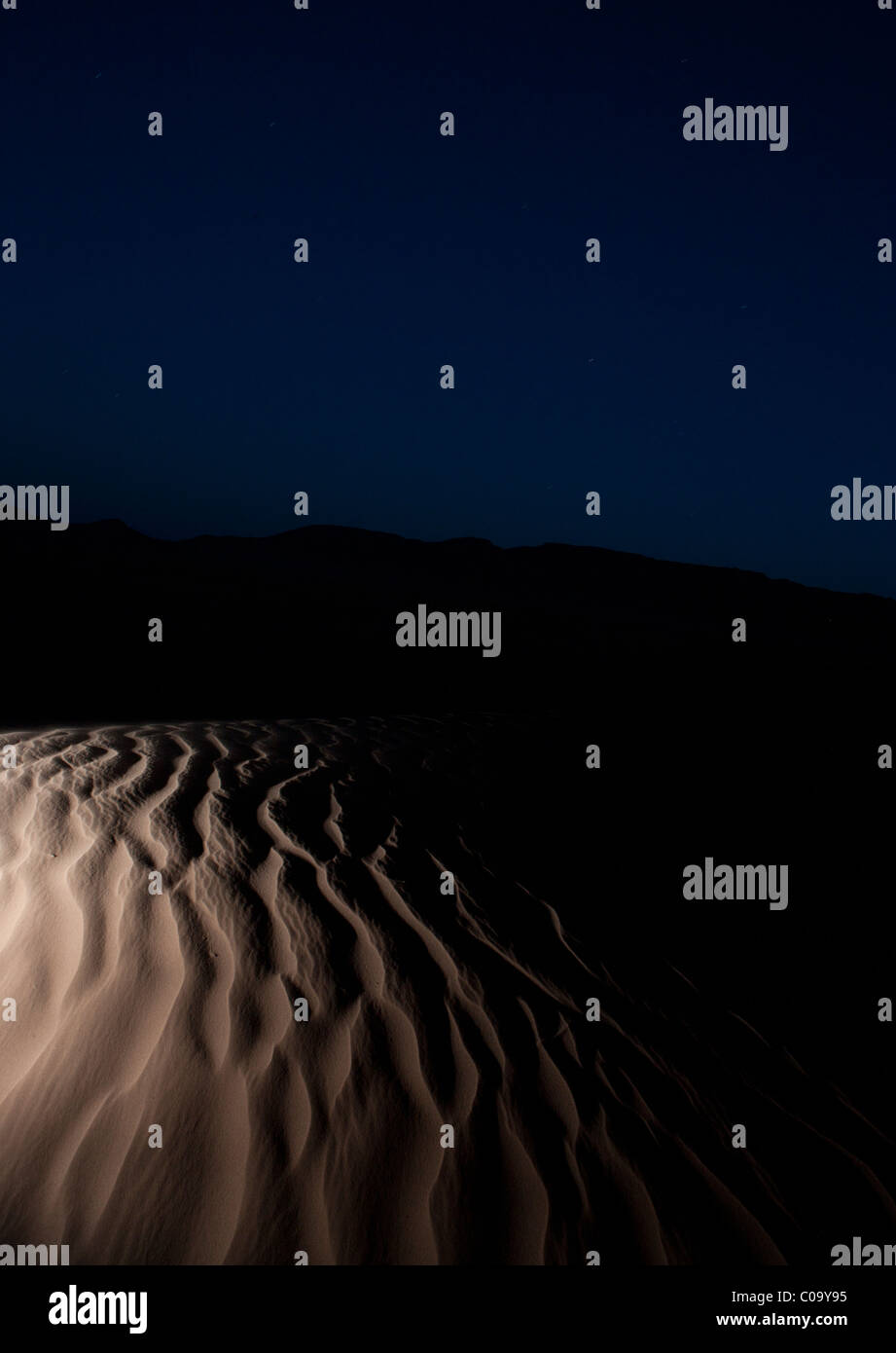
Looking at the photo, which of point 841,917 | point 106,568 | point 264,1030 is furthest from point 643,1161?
point 106,568

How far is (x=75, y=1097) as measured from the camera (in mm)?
2328

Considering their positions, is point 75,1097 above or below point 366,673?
below

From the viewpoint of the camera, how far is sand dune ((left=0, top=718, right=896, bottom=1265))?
6.76ft

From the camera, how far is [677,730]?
6.84 meters

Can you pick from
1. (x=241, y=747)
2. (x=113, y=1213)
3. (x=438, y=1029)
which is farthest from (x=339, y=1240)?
(x=241, y=747)

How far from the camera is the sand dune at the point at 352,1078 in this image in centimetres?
206

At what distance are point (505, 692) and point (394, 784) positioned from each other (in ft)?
22.9

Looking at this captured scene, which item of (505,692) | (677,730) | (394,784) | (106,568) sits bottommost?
(394,784)

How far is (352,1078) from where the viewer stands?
2.46 metres

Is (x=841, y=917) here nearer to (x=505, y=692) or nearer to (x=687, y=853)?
(x=687, y=853)

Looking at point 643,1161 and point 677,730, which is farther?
point 677,730
